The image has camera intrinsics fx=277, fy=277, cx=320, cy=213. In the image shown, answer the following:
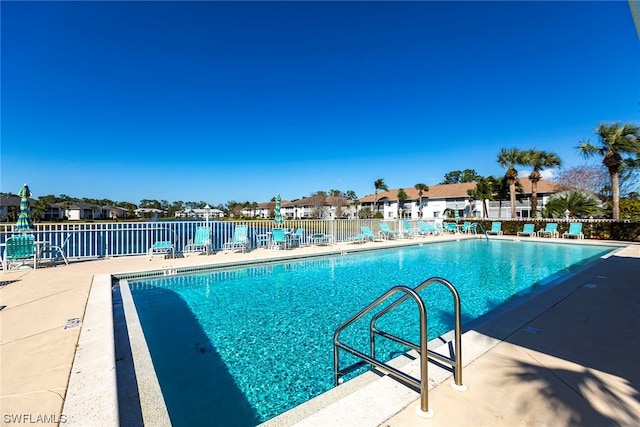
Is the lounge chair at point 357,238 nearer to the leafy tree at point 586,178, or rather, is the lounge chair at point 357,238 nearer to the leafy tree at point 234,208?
the leafy tree at point 586,178

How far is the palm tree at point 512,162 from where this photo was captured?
23514 millimetres

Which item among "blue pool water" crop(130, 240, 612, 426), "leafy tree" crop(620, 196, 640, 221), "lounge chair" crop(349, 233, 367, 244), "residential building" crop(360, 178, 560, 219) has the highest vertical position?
"residential building" crop(360, 178, 560, 219)

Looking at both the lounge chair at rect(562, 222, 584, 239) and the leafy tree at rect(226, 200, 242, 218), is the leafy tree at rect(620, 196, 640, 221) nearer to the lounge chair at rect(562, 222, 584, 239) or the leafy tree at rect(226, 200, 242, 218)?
the lounge chair at rect(562, 222, 584, 239)

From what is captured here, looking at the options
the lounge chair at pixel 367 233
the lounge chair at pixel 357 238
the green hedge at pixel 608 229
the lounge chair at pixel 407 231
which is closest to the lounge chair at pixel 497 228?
the green hedge at pixel 608 229

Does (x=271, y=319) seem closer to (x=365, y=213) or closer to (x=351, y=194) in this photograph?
(x=365, y=213)

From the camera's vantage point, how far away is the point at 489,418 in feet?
5.98

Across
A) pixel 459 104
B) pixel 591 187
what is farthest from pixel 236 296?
pixel 591 187

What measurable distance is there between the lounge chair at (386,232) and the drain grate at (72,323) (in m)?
13.6

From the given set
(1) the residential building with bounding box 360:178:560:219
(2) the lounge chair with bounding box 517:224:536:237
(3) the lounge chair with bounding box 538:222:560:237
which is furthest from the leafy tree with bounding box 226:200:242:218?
(3) the lounge chair with bounding box 538:222:560:237

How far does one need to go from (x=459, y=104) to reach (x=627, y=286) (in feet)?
55.2

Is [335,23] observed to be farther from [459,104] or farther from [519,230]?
[519,230]

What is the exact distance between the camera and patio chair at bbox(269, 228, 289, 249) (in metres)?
10.9

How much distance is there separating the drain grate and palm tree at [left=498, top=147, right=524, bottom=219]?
27.7m

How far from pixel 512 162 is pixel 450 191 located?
14.9 m
